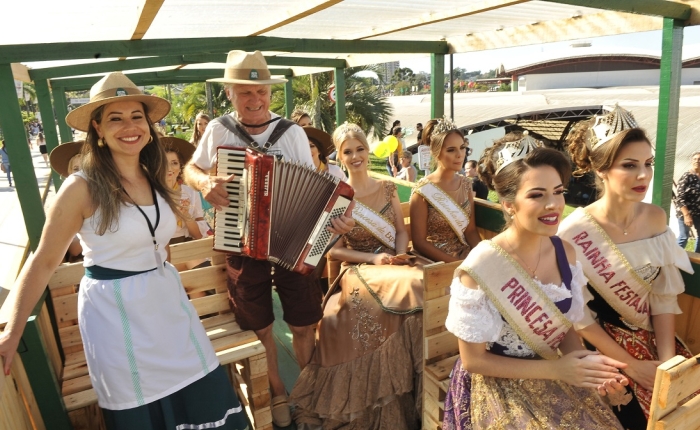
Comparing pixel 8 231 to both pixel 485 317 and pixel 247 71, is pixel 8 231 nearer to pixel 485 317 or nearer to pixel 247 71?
pixel 247 71

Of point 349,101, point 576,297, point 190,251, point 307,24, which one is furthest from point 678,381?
point 349,101

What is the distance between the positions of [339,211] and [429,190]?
95 centimetres

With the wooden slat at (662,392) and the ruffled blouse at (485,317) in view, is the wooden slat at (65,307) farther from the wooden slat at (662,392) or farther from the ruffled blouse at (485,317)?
the wooden slat at (662,392)

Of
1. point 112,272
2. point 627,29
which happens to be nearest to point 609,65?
point 627,29

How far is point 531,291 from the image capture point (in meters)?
1.86

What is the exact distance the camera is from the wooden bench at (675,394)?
1.53m

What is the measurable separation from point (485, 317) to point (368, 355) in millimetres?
1180

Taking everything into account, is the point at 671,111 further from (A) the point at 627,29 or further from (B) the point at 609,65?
(B) the point at 609,65

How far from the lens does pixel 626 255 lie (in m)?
2.25

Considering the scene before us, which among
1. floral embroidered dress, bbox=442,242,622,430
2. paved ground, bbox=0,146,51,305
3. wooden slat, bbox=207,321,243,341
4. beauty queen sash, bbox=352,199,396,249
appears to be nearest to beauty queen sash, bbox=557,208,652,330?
floral embroidered dress, bbox=442,242,622,430

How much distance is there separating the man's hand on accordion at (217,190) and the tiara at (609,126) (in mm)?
1757

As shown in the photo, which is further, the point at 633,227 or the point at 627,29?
the point at 627,29

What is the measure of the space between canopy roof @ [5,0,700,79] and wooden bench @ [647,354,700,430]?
1.75m

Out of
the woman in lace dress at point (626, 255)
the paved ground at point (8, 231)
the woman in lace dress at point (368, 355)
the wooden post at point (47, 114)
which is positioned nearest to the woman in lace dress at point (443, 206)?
the woman in lace dress at point (368, 355)
